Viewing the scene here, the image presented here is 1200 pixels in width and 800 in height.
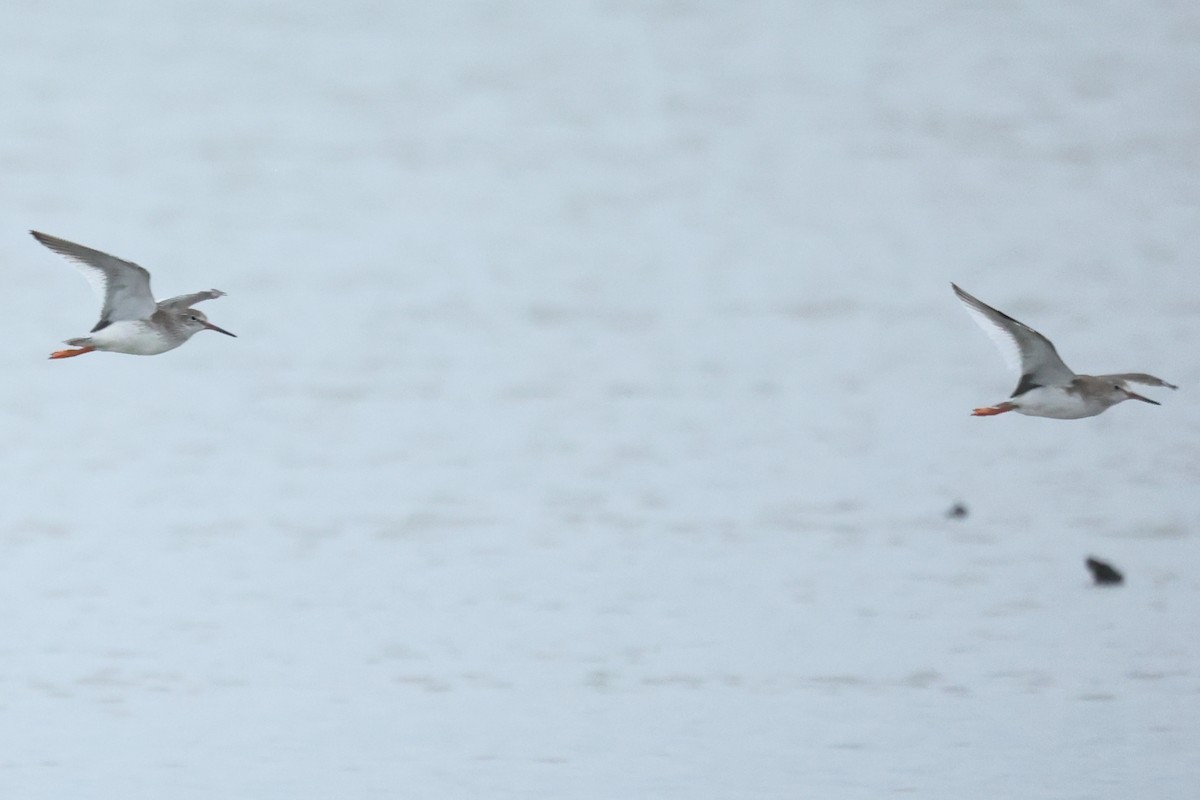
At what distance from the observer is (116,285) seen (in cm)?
1322

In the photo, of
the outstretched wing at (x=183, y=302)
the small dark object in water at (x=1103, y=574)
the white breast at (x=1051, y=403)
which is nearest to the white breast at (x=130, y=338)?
the outstretched wing at (x=183, y=302)

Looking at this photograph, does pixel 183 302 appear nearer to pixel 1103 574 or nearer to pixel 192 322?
pixel 192 322

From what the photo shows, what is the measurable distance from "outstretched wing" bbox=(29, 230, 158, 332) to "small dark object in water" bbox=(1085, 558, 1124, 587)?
7434mm

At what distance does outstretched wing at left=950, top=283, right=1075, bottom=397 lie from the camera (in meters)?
13.0

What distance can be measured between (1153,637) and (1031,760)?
2.74 m

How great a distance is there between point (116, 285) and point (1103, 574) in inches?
307

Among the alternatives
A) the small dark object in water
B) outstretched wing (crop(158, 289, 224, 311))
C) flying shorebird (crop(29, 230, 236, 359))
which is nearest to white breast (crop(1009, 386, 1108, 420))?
the small dark object in water

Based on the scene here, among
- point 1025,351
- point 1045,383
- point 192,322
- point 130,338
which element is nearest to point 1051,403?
point 1045,383

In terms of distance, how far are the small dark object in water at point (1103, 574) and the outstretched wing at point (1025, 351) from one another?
335cm

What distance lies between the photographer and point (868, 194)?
34.1 metres

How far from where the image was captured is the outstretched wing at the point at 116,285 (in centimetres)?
1291

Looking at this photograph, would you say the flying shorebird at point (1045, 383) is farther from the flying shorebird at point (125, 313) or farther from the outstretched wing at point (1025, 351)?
the flying shorebird at point (125, 313)

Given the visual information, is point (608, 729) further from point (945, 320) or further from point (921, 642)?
point (945, 320)

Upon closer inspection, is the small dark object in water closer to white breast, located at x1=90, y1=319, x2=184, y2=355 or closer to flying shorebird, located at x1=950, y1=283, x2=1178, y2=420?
flying shorebird, located at x1=950, y1=283, x2=1178, y2=420
